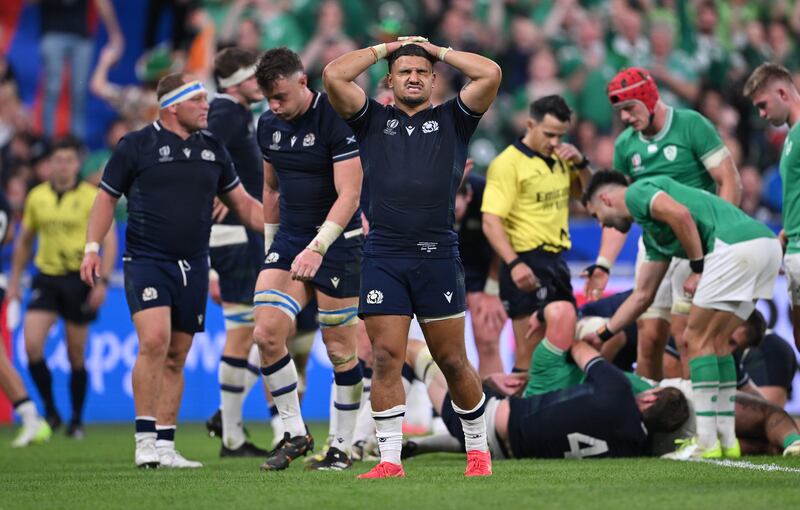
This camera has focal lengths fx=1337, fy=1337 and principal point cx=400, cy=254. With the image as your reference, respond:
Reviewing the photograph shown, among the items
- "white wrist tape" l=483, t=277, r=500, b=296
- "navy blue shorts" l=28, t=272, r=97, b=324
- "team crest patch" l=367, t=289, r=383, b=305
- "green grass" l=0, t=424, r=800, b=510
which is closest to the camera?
"green grass" l=0, t=424, r=800, b=510

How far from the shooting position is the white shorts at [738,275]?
852cm

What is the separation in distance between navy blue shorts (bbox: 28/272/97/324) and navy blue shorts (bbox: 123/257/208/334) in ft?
14.3

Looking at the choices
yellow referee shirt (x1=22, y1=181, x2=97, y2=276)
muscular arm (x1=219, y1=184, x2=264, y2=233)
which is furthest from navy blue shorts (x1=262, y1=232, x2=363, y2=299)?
yellow referee shirt (x1=22, y1=181, x2=97, y2=276)

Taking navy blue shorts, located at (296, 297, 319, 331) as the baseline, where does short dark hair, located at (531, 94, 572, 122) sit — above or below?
above

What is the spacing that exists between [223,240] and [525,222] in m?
2.39

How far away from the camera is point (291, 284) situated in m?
8.38

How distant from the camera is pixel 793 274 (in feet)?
29.1

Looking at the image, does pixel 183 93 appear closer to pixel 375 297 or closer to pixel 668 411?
pixel 375 297

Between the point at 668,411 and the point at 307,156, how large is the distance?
2906 millimetres

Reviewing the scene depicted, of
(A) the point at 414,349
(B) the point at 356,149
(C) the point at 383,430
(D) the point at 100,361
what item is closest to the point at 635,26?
(D) the point at 100,361

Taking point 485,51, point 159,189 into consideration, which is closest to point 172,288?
point 159,189

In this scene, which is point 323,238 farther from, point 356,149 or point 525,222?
point 525,222

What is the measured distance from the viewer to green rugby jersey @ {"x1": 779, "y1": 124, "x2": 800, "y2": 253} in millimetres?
8867

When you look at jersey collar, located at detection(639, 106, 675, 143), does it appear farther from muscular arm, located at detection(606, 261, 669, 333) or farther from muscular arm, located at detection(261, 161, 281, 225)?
muscular arm, located at detection(261, 161, 281, 225)
